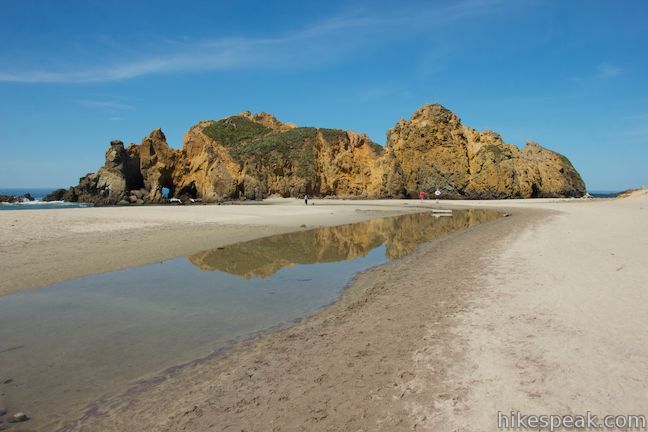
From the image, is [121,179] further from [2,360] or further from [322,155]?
[2,360]

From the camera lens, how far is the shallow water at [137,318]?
475cm

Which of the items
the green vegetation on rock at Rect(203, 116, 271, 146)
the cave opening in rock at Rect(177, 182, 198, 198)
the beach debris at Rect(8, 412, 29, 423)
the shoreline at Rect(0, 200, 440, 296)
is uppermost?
the green vegetation on rock at Rect(203, 116, 271, 146)

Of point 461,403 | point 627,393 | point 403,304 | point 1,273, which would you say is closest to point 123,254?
point 1,273

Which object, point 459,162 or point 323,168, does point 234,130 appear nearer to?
point 323,168

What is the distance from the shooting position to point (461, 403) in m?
3.69

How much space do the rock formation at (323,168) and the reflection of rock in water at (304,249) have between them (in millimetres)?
44914

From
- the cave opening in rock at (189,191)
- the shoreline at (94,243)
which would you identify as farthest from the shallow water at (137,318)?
the cave opening in rock at (189,191)

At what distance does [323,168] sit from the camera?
70.5 meters

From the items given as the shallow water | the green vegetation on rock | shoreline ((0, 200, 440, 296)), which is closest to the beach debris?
the shallow water

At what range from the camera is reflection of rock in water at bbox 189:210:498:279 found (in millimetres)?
12266

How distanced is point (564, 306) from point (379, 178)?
61.8 m

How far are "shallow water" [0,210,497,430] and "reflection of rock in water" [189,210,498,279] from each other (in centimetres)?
12

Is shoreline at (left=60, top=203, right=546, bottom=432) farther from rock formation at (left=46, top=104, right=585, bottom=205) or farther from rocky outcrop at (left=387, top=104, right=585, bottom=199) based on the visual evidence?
rocky outcrop at (left=387, top=104, right=585, bottom=199)

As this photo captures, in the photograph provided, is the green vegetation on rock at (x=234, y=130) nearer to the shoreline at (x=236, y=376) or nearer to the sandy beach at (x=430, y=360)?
the sandy beach at (x=430, y=360)
